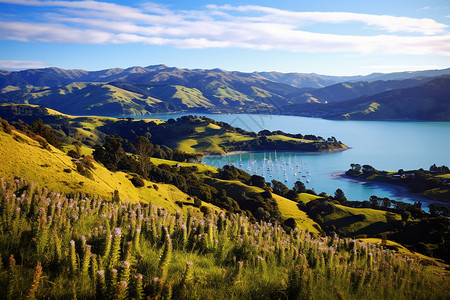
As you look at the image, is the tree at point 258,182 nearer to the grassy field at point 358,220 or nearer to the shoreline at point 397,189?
the grassy field at point 358,220

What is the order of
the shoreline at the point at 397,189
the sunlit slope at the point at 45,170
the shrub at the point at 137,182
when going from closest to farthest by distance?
the sunlit slope at the point at 45,170 → the shrub at the point at 137,182 → the shoreline at the point at 397,189

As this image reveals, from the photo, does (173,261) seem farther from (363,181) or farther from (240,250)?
(363,181)

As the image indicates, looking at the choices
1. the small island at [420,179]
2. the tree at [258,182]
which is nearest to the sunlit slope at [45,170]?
the tree at [258,182]

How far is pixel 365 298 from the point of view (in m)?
7.11

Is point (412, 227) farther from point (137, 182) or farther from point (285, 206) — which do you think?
point (137, 182)

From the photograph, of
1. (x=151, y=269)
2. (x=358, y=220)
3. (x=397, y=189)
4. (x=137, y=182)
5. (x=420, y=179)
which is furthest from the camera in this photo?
(x=397, y=189)

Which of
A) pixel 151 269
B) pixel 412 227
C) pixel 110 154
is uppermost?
pixel 151 269

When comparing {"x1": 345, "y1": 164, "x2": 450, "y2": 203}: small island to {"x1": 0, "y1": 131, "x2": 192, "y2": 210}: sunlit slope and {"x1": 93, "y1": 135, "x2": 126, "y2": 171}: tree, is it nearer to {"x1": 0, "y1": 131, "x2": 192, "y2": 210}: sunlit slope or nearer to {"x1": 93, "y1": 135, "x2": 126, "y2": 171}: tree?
{"x1": 93, "y1": 135, "x2": 126, "y2": 171}: tree

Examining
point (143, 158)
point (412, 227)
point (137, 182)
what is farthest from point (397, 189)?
point (137, 182)

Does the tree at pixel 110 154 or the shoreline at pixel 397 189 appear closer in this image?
the tree at pixel 110 154

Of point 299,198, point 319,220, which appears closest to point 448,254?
point 319,220

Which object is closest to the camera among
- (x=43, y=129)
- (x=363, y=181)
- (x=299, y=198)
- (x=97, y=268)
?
(x=97, y=268)

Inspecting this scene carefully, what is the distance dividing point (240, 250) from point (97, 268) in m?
4.99

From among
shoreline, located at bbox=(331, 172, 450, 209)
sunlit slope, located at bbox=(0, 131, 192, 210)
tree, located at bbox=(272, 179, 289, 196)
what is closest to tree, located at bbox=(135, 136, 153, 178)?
sunlit slope, located at bbox=(0, 131, 192, 210)
